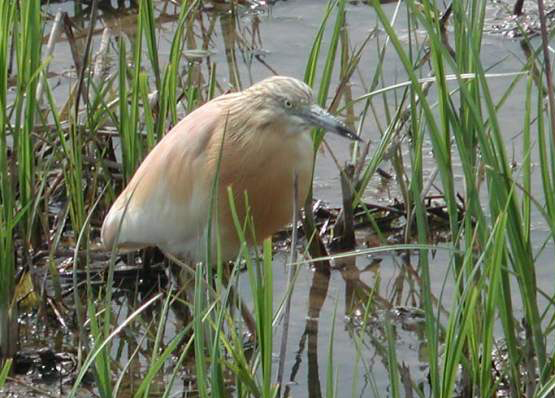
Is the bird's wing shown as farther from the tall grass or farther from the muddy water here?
the tall grass

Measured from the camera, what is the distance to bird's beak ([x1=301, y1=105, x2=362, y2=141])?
3.40 meters

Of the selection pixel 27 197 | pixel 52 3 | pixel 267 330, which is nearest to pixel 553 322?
pixel 267 330

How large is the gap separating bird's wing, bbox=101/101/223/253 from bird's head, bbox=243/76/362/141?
0.21m

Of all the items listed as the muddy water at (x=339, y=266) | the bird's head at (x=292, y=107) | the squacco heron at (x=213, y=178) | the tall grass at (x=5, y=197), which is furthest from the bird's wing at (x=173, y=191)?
the tall grass at (x=5, y=197)

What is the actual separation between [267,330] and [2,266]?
1007 mm

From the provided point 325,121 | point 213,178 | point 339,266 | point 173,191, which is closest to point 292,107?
point 325,121

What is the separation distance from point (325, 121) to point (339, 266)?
0.89 m

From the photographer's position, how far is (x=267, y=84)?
3705 mm

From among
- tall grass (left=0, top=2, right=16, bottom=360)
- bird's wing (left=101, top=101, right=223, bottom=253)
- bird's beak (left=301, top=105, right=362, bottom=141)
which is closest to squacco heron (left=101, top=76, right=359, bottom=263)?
bird's wing (left=101, top=101, right=223, bottom=253)

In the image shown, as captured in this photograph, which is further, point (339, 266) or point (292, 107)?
point (339, 266)

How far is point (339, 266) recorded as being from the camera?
424cm

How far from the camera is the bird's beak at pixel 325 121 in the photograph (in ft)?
11.1

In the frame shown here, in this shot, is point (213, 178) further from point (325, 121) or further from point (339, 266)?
point (339, 266)

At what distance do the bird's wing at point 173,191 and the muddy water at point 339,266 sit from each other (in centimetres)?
33
